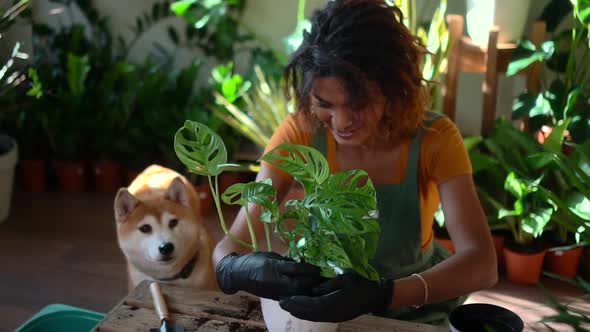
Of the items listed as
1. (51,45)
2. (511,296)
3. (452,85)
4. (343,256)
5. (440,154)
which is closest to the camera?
(343,256)

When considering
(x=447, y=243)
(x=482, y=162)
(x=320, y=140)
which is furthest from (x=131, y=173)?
(x=320, y=140)

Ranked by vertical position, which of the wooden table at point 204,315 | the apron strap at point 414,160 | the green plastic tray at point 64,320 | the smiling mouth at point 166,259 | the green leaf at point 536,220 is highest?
the apron strap at point 414,160

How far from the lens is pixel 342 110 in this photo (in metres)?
1.24

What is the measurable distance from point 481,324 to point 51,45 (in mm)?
2711

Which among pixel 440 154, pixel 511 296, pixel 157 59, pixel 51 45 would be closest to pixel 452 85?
pixel 511 296

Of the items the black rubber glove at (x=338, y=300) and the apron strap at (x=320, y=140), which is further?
the apron strap at (x=320, y=140)

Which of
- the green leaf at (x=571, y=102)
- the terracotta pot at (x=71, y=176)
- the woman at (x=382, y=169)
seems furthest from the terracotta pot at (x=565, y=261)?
the terracotta pot at (x=71, y=176)

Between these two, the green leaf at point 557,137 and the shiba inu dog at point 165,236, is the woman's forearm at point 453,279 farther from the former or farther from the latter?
the green leaf at point 557,137

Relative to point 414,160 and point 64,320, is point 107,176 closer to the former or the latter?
point 64,320

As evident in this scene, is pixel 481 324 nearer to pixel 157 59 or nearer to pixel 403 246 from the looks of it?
pixel 403 246

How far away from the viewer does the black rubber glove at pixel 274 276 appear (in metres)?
0.98

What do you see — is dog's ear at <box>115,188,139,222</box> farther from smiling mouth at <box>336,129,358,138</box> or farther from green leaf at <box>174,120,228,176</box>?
green leaf at <box>174,120,228,176</box>

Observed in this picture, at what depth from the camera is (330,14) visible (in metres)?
1.25

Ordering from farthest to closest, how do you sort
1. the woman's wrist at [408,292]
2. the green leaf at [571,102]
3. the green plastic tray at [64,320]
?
the green leaf at [571,102] < the green plastic tray at [64,320] < the woman's wrist at [408,292]
